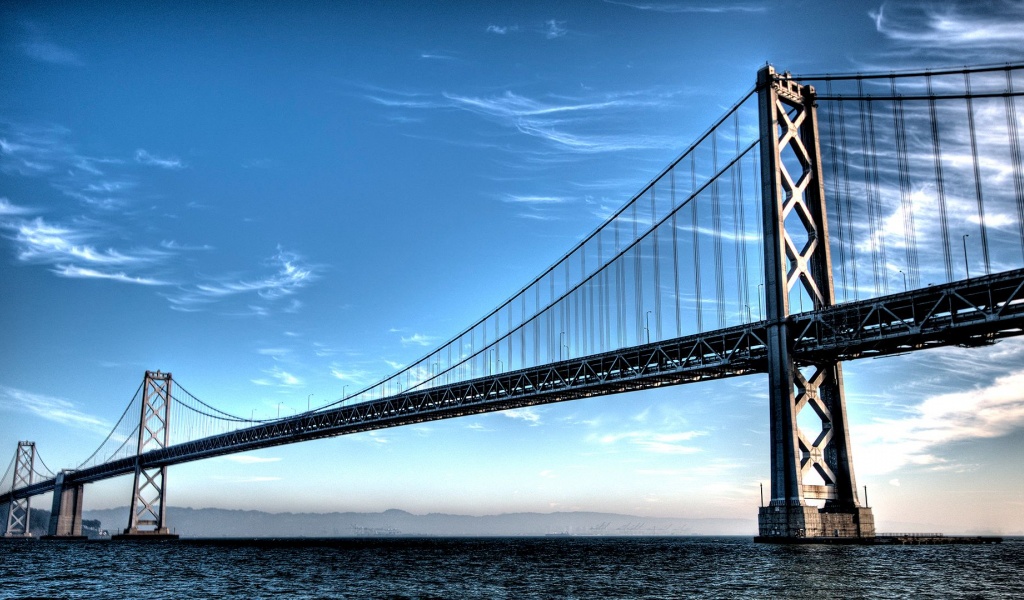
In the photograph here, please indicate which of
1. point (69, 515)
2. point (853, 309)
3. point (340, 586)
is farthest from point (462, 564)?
point (69, 515)

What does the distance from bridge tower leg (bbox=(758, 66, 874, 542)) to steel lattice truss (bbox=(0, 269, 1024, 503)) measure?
5.54ft

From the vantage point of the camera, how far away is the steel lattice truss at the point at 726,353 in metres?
40.5

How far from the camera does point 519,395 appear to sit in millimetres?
67750

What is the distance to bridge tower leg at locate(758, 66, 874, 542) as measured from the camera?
1796 inches

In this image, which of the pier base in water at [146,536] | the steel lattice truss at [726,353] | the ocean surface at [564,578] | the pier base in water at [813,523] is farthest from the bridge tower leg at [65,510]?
the pier base in water at [813,523]

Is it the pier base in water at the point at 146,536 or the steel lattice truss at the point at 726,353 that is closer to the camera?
the steel lattice truss at the point at 726,353

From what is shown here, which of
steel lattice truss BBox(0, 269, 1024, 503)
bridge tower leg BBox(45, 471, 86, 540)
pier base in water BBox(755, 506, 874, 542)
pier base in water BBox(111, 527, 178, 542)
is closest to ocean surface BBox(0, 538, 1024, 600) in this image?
pier base in water BBox(755, 506, 874, 542)

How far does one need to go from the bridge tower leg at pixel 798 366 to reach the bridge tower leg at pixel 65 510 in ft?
347

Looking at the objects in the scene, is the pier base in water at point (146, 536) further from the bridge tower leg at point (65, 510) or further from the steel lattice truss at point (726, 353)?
the steel lattice truss at point (726, 353)

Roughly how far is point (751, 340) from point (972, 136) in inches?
668

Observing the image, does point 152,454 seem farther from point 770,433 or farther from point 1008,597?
point 1008,597

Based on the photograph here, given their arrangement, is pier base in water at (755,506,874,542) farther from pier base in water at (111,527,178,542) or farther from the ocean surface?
pier base in water at (111,527,178,542)

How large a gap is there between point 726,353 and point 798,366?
15.3ft

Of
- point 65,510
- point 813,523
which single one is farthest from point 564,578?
point 65,510
